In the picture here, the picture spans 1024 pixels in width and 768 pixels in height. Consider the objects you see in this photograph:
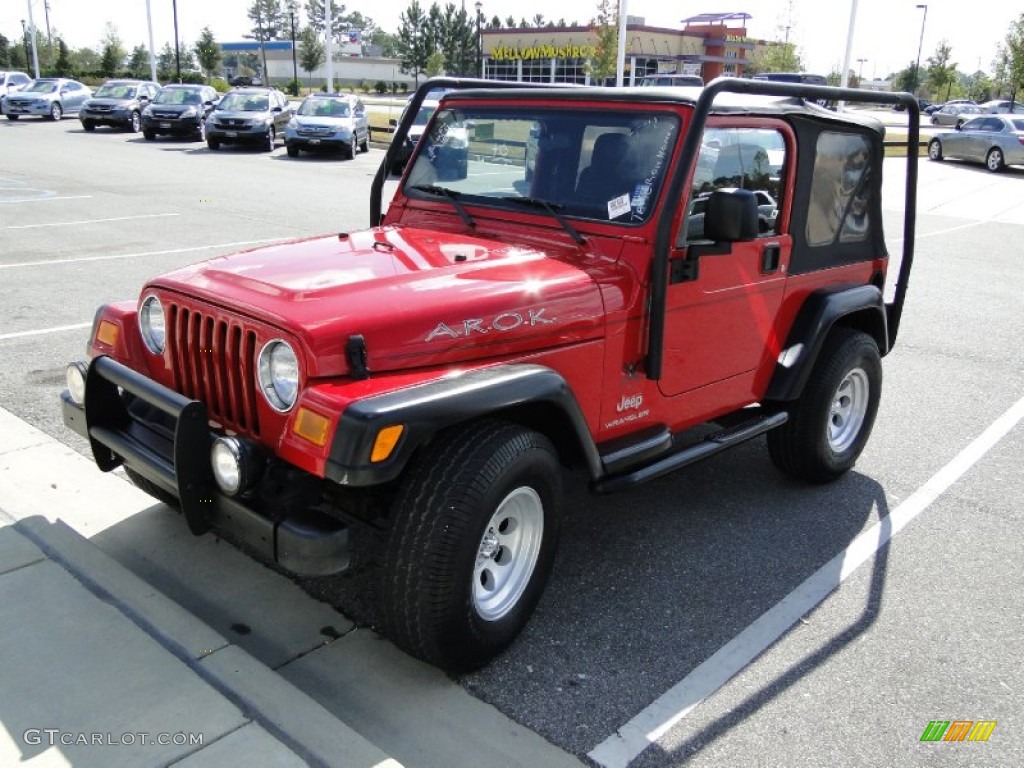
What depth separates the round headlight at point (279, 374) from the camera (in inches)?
116

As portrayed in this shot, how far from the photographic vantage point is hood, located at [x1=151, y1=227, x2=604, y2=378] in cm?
299

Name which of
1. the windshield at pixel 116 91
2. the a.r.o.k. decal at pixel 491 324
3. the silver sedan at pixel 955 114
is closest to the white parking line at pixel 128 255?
the a.r.o.k. decal at pixel 491 324

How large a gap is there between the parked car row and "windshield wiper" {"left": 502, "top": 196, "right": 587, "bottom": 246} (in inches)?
771

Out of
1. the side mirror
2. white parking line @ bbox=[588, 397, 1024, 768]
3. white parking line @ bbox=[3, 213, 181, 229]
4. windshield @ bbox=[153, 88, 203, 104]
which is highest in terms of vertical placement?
windshield @ bbox=[153, 88, 203, 104]

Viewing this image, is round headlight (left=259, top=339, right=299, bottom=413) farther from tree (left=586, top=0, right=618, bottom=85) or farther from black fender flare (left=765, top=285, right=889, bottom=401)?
tree (left=586, top=0, right=618, bottom=85)

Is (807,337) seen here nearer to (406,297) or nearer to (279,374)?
(406,297)

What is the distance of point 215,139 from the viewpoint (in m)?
23.7

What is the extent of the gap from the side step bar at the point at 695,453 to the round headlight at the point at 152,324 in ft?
5.81

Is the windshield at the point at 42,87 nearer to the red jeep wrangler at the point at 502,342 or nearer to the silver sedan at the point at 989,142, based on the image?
the silver sedan at the point at 989,142

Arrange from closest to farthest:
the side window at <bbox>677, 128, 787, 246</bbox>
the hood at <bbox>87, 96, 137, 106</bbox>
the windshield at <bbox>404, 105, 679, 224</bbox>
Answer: the windshield at <bbox>404, 105, 679, 224</bbox> → the side window at <bbox>677, 128, 787, 246</bbox> → the hood at <bbox>87, 96, 137, 106</bbox>

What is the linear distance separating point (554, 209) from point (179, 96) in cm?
2565

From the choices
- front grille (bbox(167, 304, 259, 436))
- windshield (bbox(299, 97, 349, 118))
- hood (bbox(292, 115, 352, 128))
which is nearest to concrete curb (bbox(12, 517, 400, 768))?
→ front grille (bbox(167, 304, 259, 436))

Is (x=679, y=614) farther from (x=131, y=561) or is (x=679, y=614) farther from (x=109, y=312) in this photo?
(x=109, y=312)

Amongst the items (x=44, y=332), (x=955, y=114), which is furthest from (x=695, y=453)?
(x=955, y=114)
